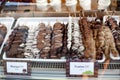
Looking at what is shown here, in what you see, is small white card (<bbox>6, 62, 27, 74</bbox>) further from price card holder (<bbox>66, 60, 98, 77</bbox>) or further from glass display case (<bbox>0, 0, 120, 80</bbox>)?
price card holder (<bbox>66, 60, 98, 77</bbox>)

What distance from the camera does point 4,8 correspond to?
1.90m

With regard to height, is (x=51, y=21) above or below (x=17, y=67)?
above

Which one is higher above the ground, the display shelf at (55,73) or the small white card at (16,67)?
the small white card at (16,67)

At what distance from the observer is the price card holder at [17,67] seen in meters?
1.39

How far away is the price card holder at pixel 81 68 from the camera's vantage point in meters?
1.36

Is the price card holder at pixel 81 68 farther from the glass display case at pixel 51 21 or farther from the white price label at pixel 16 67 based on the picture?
the white price label at pixel 16 67

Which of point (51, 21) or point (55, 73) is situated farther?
point (51, 21)

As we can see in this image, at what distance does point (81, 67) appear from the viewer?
4.47 ft

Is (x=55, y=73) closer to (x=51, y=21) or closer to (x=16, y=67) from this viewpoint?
(x=16, y=67)

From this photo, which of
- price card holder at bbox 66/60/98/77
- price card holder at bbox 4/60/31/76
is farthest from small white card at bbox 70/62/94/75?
price card holder at bbox 4/60/31/76

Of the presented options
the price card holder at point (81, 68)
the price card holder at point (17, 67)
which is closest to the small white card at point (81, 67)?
the price card holder at point (81, 68)

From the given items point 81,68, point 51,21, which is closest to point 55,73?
point 81,68

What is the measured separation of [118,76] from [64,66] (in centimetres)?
28

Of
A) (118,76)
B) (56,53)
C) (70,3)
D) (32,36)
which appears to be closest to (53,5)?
(70,3)
